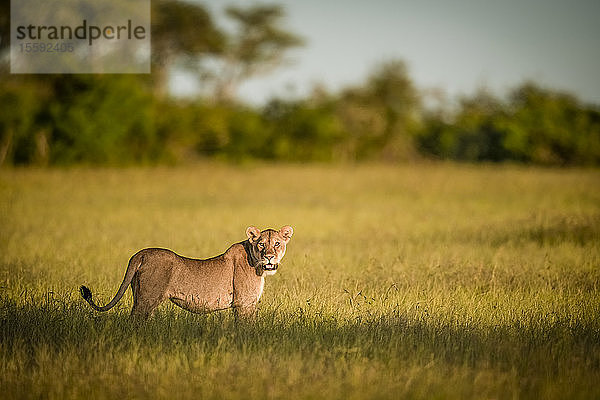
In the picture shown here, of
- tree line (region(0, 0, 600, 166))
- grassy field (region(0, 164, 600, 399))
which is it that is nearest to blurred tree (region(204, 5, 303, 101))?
tree line (region(0, 0, 600, 166))

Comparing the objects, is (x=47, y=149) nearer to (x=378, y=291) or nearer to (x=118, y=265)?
(x=118, y=265)

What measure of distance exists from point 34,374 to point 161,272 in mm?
1255

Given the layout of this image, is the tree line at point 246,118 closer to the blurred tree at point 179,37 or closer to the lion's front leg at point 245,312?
the blurred tree at point 179,37

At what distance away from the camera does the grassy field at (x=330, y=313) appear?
513 centimetres

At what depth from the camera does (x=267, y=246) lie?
591cm

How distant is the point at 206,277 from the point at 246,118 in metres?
36.5

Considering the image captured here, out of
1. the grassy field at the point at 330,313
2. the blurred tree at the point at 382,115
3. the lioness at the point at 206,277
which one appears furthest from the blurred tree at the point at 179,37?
the lioness at the point at 206,277

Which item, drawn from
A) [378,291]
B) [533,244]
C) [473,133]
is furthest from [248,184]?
[473,133]

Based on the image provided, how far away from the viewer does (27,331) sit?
619cm

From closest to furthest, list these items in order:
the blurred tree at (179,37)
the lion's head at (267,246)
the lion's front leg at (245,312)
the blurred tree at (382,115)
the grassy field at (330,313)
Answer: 1. the grassy field at (330,313)
2. the lion's head at (267,246)
3. the lion's front leg at (245,312)
4. the blurred tree at (179,37)
5. the blurred tree at (382,115)

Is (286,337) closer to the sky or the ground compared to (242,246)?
closer to the ground

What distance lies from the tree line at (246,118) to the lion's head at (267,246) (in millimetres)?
28220

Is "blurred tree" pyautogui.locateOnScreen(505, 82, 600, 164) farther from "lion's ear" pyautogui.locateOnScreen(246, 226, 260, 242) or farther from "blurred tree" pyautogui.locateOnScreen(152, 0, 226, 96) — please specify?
"lion's ear" pyautogui.locateOnScreen(246, 226, 260, 242)
